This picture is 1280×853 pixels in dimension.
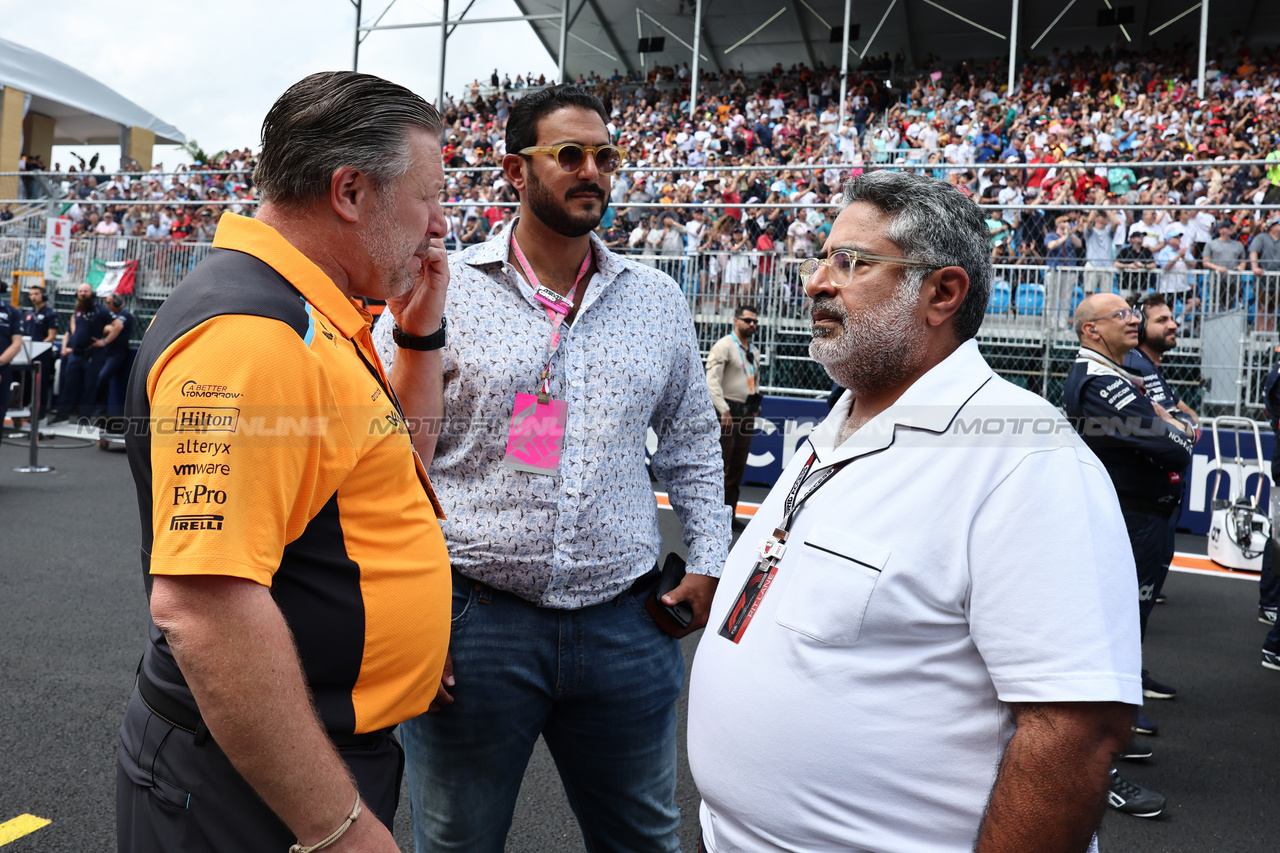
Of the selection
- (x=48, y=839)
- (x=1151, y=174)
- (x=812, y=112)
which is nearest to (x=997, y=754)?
(x=48, y=839)

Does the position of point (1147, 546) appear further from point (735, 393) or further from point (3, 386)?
point (3, 386)

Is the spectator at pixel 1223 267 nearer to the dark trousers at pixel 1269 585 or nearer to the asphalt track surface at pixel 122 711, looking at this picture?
the asphalt track surface at pixel 122 711

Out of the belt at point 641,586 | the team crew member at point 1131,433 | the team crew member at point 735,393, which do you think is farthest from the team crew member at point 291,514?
the team crew member at point 735,393

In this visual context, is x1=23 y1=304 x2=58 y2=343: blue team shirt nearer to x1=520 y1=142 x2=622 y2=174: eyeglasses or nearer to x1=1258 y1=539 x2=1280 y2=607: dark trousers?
x1=520 y1=142 x2=622 y2=174: eyeglasses

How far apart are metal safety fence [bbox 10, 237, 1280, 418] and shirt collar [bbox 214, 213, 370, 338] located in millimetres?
6408

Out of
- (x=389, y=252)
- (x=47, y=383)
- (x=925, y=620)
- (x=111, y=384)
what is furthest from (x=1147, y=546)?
(x=47, y=383)

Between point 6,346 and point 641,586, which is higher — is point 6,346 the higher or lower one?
the higher one

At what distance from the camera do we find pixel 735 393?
861cm

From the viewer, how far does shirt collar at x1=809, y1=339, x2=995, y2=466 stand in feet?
4.91

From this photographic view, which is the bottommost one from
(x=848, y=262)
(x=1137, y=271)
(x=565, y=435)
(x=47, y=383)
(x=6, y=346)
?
(x=565, y=435)

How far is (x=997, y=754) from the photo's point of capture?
4.51ft

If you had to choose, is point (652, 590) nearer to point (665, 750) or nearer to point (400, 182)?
point (665, 750)

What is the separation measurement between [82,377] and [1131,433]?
1343cm

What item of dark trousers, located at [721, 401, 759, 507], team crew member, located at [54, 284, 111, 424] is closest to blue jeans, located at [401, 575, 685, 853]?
dark trousers, located at [721, 401, 759, 507]
